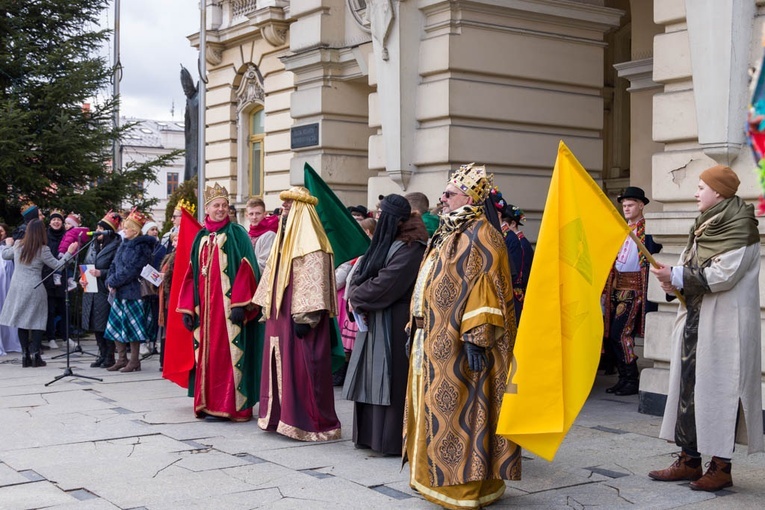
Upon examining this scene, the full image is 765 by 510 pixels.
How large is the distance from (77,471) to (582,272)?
3578 millimetres

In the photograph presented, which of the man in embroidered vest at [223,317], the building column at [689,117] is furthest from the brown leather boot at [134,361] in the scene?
the building column at [689,117]

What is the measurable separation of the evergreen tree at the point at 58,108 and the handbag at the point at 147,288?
516cm

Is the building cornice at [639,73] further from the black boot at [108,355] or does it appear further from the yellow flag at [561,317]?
the black boot at [108,355]

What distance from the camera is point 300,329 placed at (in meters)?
7.45

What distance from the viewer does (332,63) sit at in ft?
48.4

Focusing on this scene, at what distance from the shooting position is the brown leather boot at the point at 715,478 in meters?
5.91

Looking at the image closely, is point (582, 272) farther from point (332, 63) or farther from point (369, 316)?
point (332, 63)

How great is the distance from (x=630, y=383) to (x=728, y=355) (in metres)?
3.80

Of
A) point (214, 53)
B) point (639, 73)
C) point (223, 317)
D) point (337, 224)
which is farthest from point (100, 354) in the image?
point (214, 53)

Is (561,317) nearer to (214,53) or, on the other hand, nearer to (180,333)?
(180,333)

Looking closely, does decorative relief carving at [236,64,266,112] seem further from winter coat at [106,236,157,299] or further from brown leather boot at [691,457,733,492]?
brown leather boot at [691,457,733,492]

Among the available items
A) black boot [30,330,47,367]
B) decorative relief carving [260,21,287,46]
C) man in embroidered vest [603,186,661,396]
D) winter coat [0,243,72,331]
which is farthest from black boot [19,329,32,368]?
decorative relief carving [260,21,287,46]

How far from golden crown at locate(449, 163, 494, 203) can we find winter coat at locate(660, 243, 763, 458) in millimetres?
1411

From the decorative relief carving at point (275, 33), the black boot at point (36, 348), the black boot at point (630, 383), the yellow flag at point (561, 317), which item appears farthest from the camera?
the decorative relief carving at point (275, 33)
